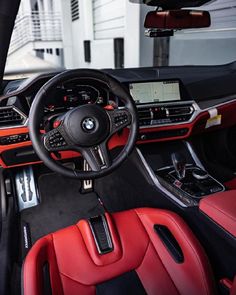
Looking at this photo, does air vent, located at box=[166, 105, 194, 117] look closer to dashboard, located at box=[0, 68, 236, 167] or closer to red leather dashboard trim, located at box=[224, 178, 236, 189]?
dashboard, located at box=[0, 68, 236, 167]

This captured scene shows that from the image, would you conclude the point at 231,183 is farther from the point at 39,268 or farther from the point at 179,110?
the point at 39,268

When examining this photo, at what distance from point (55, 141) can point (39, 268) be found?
45 centimetres

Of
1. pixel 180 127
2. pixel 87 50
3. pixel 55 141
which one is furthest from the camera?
pixel 87 50

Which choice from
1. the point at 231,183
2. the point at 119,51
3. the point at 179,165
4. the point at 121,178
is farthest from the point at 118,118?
the point at 119,51

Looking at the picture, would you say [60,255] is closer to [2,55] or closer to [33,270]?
[33,270]

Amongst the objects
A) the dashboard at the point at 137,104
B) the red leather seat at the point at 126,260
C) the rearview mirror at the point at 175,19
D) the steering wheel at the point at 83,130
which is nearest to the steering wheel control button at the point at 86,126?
the steering wheel at the point at 83,130

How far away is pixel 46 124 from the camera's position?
4.22 ft

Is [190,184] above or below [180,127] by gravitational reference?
below

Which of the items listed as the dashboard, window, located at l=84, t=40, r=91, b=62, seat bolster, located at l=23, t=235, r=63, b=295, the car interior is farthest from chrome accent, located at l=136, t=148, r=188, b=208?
window, located at l=84, t=40, r=91, b=62

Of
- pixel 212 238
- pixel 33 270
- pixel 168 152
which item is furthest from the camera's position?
pixel 168 152

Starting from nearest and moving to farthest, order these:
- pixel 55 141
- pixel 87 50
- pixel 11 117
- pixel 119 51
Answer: pixel 55 141
pixel 11 117
pixel 119 51
pixel 87 50

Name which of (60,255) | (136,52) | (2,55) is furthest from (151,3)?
(136,52)

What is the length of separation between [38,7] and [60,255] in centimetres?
1578

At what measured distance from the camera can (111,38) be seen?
6.52m
